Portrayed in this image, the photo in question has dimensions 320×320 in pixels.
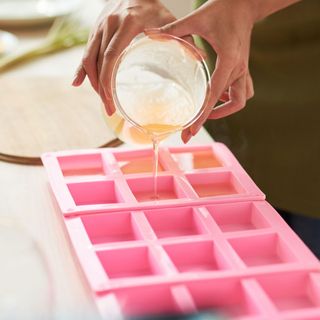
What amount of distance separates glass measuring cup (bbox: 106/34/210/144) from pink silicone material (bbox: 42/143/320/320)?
8 cm

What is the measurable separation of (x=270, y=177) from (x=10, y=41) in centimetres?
56

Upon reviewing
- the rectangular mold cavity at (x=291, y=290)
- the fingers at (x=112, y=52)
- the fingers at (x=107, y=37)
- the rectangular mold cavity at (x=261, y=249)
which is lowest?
the rectangular mold cavity at (x=291, y=290)

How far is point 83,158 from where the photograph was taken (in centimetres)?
108

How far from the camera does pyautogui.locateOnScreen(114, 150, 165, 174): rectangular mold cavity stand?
42.3 inches

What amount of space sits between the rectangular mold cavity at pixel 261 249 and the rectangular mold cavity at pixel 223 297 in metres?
0.07

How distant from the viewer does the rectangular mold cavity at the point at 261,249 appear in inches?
34.8

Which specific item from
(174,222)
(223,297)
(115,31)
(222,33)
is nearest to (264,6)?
(222,33)

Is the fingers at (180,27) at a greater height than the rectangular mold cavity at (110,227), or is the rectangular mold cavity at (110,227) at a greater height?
the fingers at (180,27)

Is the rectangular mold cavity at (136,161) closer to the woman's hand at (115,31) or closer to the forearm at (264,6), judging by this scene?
the woman's hand at (115,31)

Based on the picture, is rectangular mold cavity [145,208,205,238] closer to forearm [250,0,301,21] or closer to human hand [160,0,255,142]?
human hand [160,0,255,142]

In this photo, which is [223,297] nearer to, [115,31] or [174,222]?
[174,222]

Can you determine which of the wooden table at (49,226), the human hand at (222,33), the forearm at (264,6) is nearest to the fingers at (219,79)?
the human hand at (222,33)

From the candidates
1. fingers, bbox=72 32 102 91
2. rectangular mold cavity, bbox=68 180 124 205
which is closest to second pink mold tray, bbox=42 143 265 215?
rectangular mold cavity, bbox=68 180 124 205

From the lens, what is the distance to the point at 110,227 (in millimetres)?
935
